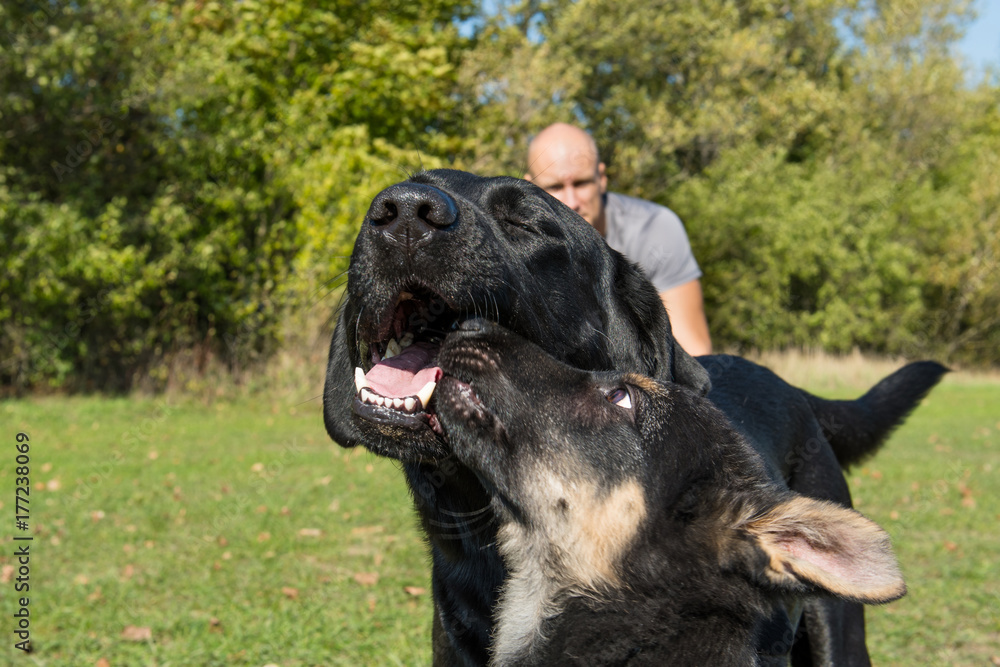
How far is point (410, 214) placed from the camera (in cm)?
259

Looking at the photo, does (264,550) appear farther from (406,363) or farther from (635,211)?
(406,363)

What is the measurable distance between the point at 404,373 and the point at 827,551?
4.63 feet

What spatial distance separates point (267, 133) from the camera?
15.9 meters

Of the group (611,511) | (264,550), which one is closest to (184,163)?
(264,550)

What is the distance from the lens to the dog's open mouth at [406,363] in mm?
2557

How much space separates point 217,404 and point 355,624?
9.94 m

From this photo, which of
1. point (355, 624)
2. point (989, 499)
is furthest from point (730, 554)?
point (989, 499)

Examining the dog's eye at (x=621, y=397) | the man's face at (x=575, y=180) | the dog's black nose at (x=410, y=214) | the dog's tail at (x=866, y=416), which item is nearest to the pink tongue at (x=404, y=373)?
the dog's black nose at (x=410, y=214)

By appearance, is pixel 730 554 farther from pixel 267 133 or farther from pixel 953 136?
pixel 953 136

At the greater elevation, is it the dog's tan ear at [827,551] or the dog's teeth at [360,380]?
the dog's teeth at [360,380]

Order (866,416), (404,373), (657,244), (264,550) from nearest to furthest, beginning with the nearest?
(404,373), (866,416), (657,244), (264,550)

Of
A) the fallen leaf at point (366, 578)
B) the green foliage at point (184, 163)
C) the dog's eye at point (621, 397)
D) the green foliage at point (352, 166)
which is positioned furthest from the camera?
the green foliage at point (352, 166)

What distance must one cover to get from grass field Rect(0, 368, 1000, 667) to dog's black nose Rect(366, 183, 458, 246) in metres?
2.97
